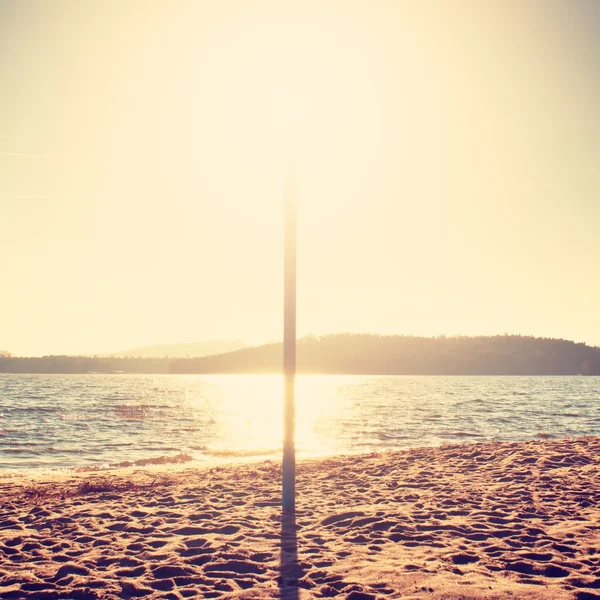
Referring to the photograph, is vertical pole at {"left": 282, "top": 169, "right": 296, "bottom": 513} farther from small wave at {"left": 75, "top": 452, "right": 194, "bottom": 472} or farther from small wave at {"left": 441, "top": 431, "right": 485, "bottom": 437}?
small wave at {"left": 441, "top": 431, "right": 485, "bottom": 437}

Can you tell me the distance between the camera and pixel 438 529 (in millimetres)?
8305

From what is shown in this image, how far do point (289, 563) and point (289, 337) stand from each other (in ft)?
12.3

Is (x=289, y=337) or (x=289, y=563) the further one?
(x=289, y=337)

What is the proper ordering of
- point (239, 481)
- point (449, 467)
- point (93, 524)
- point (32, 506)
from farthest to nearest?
point (449, 467), point (239, 481), point (32, 506), point (93, 524)

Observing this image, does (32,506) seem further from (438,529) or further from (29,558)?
(438,529)

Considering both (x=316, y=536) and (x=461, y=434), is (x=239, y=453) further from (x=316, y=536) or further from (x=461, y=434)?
(x=316, y=536)

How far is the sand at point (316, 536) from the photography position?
604 centimetres

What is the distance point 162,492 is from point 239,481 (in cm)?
216

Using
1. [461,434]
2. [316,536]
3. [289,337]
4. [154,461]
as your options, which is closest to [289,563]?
[316,536]

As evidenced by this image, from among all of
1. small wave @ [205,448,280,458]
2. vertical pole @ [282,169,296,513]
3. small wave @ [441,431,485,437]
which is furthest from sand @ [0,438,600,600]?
small wave @ [441,431,485,437]

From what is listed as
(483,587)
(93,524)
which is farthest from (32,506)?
(483,587)

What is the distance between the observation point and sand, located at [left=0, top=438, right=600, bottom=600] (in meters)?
6.04

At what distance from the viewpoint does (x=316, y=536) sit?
8.09 metres

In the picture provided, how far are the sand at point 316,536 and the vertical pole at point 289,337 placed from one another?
664mm
